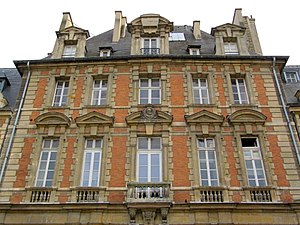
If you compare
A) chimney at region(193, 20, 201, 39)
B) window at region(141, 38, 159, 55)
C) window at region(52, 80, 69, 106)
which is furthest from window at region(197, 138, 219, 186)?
chimney at region(193, 20, 201, 39)

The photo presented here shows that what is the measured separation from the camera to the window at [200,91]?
50.6 ft

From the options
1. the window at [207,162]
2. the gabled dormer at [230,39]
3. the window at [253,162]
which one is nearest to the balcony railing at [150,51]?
the gabled dormer at [230,39]

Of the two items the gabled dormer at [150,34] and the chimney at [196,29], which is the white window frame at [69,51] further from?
the chimney at [196,29]

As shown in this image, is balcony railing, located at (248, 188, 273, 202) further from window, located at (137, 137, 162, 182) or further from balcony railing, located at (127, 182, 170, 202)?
window, located at (137, 137, 162, 182)

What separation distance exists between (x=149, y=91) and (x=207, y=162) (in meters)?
4.22

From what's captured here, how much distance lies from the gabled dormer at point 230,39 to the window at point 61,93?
7.23 metres

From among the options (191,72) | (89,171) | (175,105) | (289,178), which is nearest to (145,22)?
(191,72)

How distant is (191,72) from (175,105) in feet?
6.66

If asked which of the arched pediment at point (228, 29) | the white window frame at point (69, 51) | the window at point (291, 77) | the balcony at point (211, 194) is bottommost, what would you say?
the balcony at point (211, 194)

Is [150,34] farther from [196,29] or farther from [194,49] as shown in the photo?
[196,29]

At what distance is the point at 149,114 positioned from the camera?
14.6 metres

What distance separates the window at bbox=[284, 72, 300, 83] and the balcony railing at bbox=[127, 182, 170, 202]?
944 centimetres

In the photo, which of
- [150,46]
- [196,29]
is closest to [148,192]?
[150,46]

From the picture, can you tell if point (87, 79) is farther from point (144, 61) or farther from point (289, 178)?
point (289, 178)
